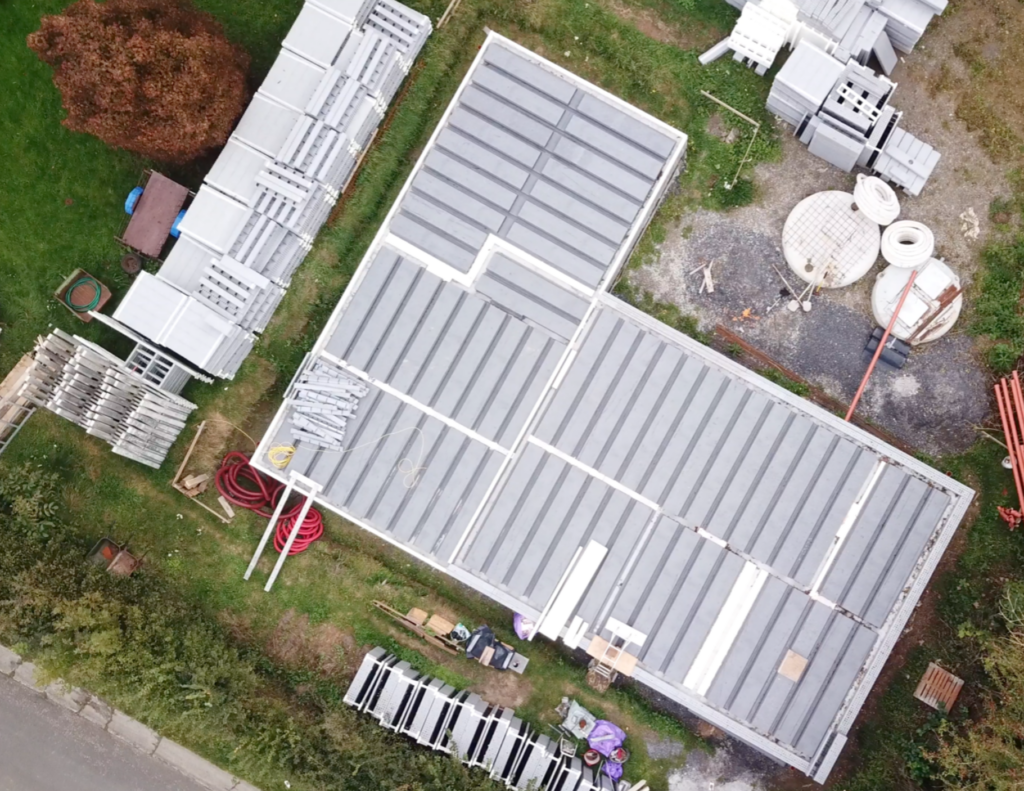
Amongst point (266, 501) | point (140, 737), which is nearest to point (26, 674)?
point (140, 737)

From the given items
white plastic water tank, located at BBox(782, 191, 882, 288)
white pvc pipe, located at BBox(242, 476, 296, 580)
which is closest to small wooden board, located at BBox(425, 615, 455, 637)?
white pvc pipe, located at BBox(242, 476, 296, 580)

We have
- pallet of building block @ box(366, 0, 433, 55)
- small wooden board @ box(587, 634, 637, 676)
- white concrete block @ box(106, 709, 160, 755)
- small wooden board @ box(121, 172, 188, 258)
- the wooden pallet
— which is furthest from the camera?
white concrete block @ box(106, 709, 160, 755)

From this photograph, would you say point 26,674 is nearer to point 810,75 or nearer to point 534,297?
point 534,297

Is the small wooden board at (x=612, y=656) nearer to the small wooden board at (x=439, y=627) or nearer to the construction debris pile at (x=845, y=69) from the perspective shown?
the small wooden board at (x=439, y=627)

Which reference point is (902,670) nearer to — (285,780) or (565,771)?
(565,771)

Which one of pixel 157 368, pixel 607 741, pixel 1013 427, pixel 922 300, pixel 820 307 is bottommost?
pixel 607 741

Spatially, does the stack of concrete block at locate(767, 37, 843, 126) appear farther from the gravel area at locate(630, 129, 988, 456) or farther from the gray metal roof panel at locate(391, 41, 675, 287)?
the gray metal roof panel at locate(391, 41, 675, 287)
